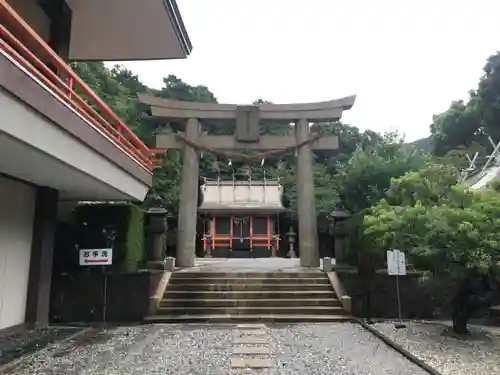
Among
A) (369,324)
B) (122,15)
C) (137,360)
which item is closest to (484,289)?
(369,324)

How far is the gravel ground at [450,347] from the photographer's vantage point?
4951 millimetres

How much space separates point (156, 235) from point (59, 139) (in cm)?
540

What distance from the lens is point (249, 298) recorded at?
9195mm

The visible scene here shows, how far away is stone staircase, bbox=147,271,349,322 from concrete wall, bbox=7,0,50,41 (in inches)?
236

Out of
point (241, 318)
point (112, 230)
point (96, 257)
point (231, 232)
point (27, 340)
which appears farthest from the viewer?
point (231, 232)

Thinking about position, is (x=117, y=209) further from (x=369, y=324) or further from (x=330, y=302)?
(x=369, y=324)

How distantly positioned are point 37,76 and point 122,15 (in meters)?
3.45

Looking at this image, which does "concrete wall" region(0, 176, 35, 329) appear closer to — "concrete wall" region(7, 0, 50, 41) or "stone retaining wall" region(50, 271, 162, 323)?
"stone retaining wall" region(50, 271, 162, 323)

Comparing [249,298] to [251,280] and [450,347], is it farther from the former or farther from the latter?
[450,347]

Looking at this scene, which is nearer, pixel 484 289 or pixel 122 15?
pixel 484 289

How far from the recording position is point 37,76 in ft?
16.0

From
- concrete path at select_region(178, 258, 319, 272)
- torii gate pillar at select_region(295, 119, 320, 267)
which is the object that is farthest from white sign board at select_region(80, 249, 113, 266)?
torii gate pillar at select_region(295, 119, 320, 267)

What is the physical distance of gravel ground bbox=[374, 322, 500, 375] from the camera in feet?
16.2

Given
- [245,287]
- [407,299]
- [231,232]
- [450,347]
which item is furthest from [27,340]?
[231,232]
